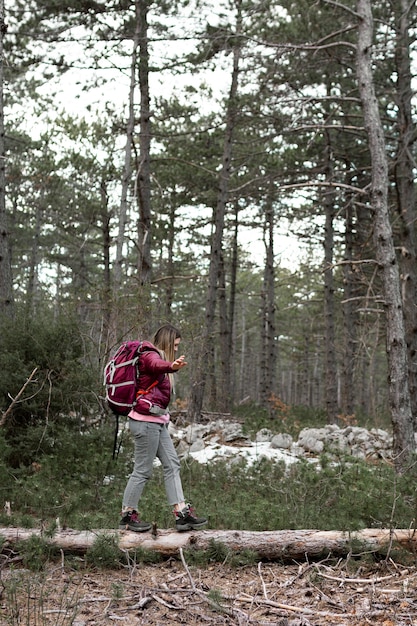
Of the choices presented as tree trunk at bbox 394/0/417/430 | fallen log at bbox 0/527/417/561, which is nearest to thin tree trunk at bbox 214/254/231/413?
tree trunk at bbox 394/0/417/430

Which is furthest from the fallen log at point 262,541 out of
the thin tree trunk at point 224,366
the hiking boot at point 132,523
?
the thin tree trunk at point 224,366

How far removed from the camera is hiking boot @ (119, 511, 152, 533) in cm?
492

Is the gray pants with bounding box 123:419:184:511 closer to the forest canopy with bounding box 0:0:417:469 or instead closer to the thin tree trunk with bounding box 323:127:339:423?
the forest canopy with bounding box 0:0:417:469

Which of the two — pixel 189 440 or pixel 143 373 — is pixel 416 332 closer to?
pixel 189 440

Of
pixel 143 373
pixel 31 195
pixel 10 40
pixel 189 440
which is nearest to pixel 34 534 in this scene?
pixel 143 373

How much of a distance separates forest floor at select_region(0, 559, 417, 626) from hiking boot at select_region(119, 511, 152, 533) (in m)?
0.32

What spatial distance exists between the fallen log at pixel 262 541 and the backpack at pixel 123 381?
3.29ft

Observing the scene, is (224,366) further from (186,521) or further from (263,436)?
(186,521)

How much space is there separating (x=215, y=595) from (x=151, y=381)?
180 cm

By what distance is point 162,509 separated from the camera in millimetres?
5887

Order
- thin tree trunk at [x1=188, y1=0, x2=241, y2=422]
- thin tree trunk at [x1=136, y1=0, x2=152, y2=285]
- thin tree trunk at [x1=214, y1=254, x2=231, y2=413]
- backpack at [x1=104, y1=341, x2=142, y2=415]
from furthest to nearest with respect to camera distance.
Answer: thin tree trunk at [x1=214, y1=254, x2=231, y2=413] → thin tree trunk at [x1=188, y1=0, x2=241, y2=422] → thin tree trunk at [x1=136, y1=0, x2=152, y2=285] → backpack at [x1=104, y1=341, x2=142, y2=415]

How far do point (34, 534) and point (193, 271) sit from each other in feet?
79.5

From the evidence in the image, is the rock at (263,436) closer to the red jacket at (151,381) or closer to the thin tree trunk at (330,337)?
the thin tree trunk at (330,337)

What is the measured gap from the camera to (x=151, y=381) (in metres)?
5.10
